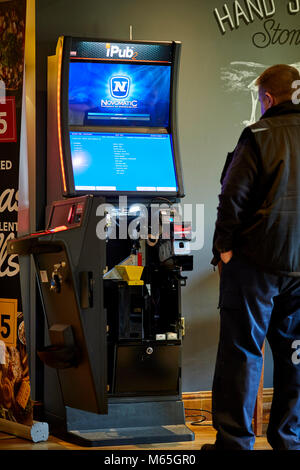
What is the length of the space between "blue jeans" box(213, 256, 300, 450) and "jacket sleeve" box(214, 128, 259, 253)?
4.6 inches

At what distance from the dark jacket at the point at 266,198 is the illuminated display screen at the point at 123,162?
3.38 feet

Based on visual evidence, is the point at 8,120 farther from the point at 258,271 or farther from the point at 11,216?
the point at 258,271

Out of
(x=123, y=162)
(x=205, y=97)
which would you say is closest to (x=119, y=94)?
(x=123, y=162)

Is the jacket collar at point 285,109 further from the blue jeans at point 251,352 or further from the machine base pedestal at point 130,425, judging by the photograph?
the machine base pedestal at point 130,425

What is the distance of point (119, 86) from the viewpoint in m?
3.97

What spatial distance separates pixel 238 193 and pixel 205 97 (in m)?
1.79

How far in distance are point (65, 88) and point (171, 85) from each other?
0.63 m

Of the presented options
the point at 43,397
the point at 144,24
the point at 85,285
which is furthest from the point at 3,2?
the point at 43,397

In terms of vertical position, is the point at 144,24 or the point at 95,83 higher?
the point at 144,24

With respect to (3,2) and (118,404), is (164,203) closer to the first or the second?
(118,404)

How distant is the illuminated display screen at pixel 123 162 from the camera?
3836 mm

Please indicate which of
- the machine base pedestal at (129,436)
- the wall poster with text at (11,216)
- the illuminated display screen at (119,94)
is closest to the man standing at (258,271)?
the machine base pedestal at (129,436)

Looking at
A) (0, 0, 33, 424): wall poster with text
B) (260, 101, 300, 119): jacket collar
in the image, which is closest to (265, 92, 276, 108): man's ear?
(260, 101, 300, 119): jacket collar
